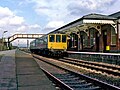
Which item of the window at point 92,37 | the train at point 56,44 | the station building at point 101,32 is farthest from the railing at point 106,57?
the window at point 92,37

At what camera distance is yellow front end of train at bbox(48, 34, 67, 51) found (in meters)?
33.3

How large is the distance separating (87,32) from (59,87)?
31.4 metres

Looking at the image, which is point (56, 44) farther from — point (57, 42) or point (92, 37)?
point (92, 37)

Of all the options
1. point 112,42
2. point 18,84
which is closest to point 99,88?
point 18,84

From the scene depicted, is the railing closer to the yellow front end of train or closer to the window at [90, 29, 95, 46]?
the yellow front end of train

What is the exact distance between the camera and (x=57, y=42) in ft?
111

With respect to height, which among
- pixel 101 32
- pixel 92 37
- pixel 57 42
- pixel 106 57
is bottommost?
pixel 106 57

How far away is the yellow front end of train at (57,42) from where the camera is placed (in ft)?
109

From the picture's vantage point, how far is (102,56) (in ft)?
81.8

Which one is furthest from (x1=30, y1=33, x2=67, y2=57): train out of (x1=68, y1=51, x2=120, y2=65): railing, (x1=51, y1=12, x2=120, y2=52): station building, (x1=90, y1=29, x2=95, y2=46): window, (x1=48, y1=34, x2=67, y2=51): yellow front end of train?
(x1=90, y1=29, x2=95, y2=46): window

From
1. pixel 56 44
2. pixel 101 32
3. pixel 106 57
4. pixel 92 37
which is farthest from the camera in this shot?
pixel 92 37

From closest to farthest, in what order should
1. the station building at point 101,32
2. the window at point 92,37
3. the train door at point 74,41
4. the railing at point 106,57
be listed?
1. the railing at point 106,57
2. the station building at point 101,32
3. the window at point 92,37
4. the train door at point 74,41

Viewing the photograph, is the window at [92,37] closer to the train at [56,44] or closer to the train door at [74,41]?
the train at [56,44]

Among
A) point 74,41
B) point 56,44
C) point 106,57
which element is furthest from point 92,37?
point 106,57
